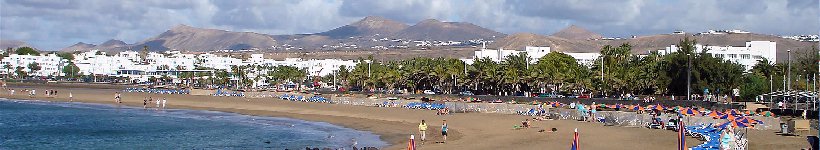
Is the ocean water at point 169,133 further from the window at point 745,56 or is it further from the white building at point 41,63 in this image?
the white building at point 41,63

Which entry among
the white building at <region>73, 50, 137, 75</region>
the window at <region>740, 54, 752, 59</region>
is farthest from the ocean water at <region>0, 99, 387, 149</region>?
the white building at <region>73, 50, 137, 75</region>

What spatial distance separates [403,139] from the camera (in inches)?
1475

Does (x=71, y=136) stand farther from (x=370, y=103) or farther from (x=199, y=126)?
(x=370, y=103)

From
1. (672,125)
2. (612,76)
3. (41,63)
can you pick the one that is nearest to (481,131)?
(672,125)

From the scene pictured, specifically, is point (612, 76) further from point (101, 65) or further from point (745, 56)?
point (101, 65)

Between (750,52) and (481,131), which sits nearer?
(481,131)

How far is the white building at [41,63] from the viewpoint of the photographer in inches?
7160

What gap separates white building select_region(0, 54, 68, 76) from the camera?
597 ft

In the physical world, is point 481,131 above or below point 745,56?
below

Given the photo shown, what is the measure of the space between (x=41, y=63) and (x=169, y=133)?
161m

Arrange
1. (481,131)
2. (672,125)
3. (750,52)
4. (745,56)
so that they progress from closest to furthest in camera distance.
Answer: (672,125) < (481,131) < (745,56) < (750,52)

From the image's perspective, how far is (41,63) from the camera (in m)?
189

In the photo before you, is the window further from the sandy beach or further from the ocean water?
the ocean water

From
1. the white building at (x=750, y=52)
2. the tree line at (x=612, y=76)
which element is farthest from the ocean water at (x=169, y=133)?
the white building at (x=750, y=52)
